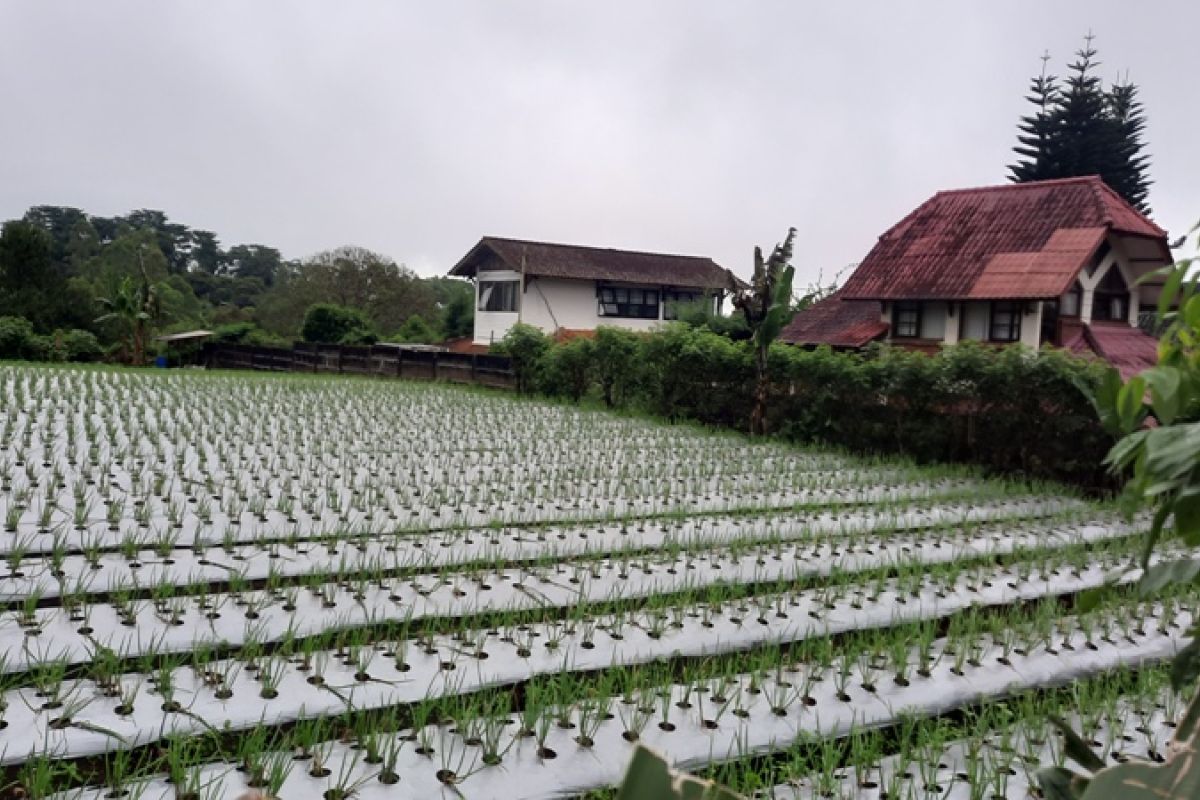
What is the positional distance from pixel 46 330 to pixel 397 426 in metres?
20.6

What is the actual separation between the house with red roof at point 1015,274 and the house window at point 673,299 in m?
7.92

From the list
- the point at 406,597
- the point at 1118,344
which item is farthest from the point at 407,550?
the point at 1118,344

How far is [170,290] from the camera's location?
3453cm

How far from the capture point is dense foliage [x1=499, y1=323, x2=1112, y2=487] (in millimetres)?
9812

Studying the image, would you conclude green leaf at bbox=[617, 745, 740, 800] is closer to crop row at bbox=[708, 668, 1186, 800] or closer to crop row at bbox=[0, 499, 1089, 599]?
crop row at bbox=[708, 668, 1186, 800]

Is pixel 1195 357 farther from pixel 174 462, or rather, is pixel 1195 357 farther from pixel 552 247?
pixel 552 247

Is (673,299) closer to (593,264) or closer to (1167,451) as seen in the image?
(593,264)

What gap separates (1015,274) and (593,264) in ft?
45.6

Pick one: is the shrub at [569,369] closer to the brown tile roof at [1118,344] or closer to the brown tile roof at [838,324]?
the brown tile roof at [838,324]

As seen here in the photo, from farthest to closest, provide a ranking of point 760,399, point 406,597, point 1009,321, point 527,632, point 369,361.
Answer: point 369,361 < point 1009,321 < point 760,399 < point 406,597 < point 527,632

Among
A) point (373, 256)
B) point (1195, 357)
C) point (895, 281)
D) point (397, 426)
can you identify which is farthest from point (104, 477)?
point (373, 256)

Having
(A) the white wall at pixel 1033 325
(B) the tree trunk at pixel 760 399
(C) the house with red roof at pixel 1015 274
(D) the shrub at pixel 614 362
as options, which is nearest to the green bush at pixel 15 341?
(D) the shrub at pixel 614 362

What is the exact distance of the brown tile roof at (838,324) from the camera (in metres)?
20.6

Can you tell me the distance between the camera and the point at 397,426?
1109 centimetres
